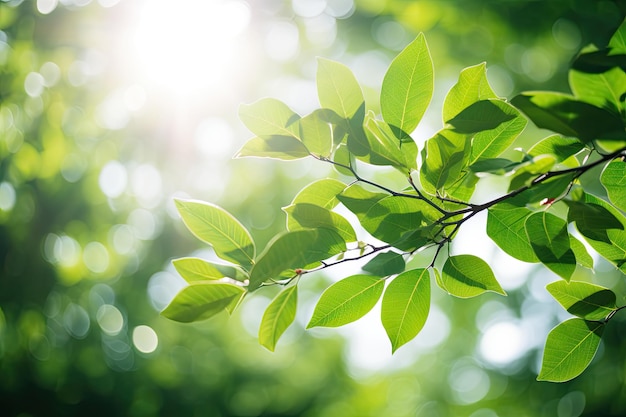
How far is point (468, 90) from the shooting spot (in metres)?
0.66

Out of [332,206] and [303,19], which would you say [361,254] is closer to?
[332,206]

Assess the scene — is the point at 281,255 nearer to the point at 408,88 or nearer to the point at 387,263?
the point at 387,263

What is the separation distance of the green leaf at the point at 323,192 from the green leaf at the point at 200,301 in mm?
170

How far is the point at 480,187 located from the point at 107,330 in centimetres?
461

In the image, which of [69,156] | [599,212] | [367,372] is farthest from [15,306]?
[599,212]

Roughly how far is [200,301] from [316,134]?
28 cm

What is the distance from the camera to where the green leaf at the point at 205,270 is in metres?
0.71

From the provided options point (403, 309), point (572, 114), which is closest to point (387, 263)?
point (403, 309)

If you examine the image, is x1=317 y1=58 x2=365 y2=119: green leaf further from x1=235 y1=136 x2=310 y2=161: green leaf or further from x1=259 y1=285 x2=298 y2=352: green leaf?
x1=259 y1=285 x2=298 y2=352: green leaf

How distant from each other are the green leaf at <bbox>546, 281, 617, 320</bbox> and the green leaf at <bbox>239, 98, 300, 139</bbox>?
480 millimetres

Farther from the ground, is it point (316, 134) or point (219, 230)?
point (316, 134)

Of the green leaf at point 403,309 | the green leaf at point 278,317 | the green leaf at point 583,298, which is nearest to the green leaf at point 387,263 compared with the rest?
the green leaf at point 403,309

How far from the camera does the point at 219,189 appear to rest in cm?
597

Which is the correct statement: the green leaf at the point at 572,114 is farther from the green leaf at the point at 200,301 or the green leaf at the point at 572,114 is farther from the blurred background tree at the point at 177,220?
the blurred background tree at the point at 177,220
